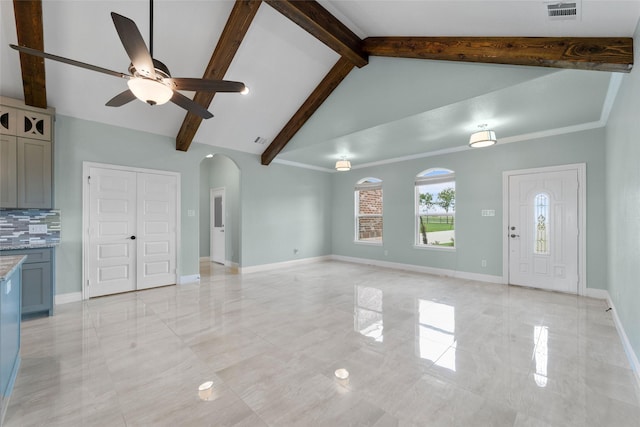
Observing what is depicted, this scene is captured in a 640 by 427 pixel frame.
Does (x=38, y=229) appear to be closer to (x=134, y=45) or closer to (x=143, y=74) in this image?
(x=143, y=74)

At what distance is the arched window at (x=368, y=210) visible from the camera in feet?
23.8

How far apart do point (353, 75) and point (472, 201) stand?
3.50 meters

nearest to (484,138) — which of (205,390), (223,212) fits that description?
(205,390)

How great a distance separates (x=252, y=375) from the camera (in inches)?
86.9

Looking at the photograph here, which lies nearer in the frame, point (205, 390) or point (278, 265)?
point (205, 390)

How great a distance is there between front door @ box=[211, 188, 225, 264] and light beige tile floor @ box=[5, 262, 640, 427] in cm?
319

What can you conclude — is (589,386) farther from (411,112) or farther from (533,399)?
(411,112)

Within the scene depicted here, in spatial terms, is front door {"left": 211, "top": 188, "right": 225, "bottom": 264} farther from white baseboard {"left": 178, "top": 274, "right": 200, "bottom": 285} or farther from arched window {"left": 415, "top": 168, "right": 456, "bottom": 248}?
arched window {"left": 415, "top": 168, "right": 456, "bottom": 248}

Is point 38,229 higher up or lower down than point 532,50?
lower down

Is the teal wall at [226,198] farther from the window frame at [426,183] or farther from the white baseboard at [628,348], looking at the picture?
the white baseboard at [628,348]

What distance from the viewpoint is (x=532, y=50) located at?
2.57 metres

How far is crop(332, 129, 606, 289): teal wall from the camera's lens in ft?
13.9

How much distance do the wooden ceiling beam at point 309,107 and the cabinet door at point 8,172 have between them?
3948 mm

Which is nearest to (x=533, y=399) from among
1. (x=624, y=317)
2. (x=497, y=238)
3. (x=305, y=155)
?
(x=624, y=317)
